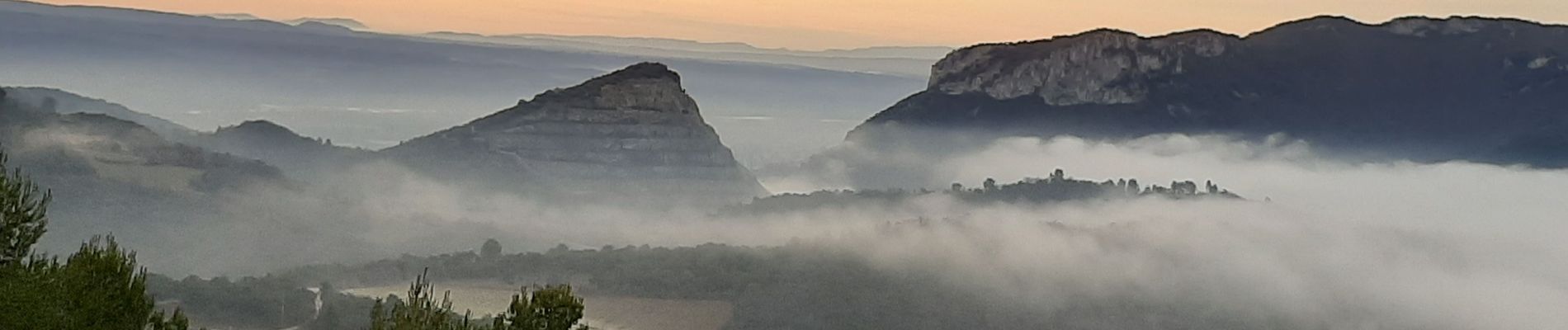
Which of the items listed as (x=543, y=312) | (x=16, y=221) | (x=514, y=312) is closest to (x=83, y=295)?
(x=16, y=221)

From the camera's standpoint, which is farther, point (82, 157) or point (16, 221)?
point (82, 157)

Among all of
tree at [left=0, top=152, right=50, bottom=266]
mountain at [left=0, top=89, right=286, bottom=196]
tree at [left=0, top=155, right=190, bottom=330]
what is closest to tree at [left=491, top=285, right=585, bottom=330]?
tree at [left=0, top=155, right=190, bottom=330]

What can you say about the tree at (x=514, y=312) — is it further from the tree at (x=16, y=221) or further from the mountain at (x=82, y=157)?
the mountain at (x=82, y=157)

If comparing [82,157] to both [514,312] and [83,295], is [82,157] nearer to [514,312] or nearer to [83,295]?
[514,312]

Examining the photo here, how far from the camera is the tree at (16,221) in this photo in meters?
32.7

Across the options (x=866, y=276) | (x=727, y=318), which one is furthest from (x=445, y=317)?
(x=866, y=276)

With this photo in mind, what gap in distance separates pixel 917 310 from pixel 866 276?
15.5 m

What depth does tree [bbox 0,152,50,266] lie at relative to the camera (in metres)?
32.7

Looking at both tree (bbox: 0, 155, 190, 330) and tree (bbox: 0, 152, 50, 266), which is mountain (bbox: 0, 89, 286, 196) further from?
tree (bbox: 0, 155, 190, 330)

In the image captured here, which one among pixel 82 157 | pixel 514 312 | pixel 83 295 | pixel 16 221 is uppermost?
pixel 82 157

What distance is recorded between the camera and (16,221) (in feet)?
108

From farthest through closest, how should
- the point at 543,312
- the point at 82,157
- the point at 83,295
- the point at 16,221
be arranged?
1. the point at 82,157
2. the point at 543,312
3. the point at 16,221
4. the point at 83,295

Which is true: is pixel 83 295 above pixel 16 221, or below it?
below

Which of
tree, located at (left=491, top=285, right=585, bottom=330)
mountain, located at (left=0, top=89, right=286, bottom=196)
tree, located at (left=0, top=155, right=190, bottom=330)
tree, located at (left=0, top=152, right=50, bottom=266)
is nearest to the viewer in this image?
tree, located at (left=0, top=155, right=190, bottom=330)
